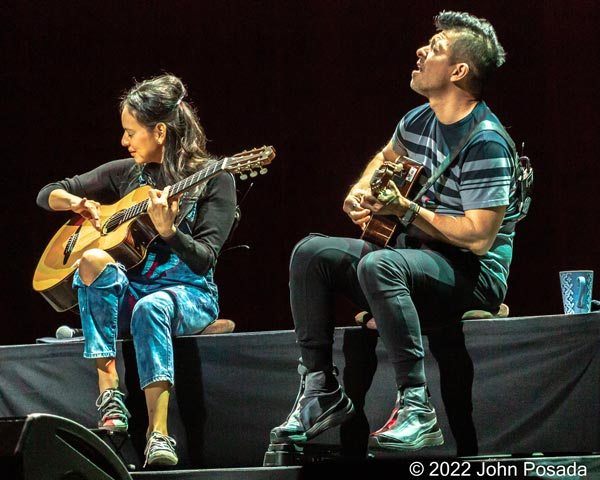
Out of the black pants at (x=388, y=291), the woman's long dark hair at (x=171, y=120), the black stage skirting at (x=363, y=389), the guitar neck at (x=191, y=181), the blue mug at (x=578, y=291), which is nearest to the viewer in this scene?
the black pants at (x=388, y=291)

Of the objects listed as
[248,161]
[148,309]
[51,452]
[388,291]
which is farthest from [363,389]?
[51,452]

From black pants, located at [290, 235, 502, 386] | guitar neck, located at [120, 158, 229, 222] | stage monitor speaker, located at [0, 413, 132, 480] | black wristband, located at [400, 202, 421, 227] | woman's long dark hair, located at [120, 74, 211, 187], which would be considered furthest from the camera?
woman's long dark hair, located at [120, 74, 211, 187]

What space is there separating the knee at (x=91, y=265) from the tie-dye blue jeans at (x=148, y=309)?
15 millimetres

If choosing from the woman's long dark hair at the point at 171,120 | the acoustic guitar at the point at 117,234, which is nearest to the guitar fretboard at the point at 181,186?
the acoustic guitar at the point at 117,234

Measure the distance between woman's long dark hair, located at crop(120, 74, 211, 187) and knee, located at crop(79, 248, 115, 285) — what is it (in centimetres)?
37

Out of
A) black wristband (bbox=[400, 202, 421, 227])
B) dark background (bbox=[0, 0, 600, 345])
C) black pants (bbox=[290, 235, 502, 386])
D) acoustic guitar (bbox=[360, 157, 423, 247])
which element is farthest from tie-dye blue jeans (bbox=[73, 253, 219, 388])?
dark background (bbox=[0, 0, 600, 345])

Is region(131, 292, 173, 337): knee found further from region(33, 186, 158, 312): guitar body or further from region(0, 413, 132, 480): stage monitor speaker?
region(0, 413, 132, 480): stage monitor speaker

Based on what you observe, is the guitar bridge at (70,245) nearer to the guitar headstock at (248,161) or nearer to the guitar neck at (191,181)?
the guitar neck at (191,181)

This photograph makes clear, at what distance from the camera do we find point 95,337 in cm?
284

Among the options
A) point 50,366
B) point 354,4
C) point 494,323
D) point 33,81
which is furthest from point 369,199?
point 33,81

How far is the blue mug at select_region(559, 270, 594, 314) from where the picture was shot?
2.80 m

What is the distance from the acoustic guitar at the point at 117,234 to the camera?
2.96m

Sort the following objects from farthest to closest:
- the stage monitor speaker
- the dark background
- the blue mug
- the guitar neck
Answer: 1. the dark background
2. the guitar neck
3. the blue mug
4. the stage monitor speaker

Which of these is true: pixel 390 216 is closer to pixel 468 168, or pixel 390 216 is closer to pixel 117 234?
pixel 468 168
